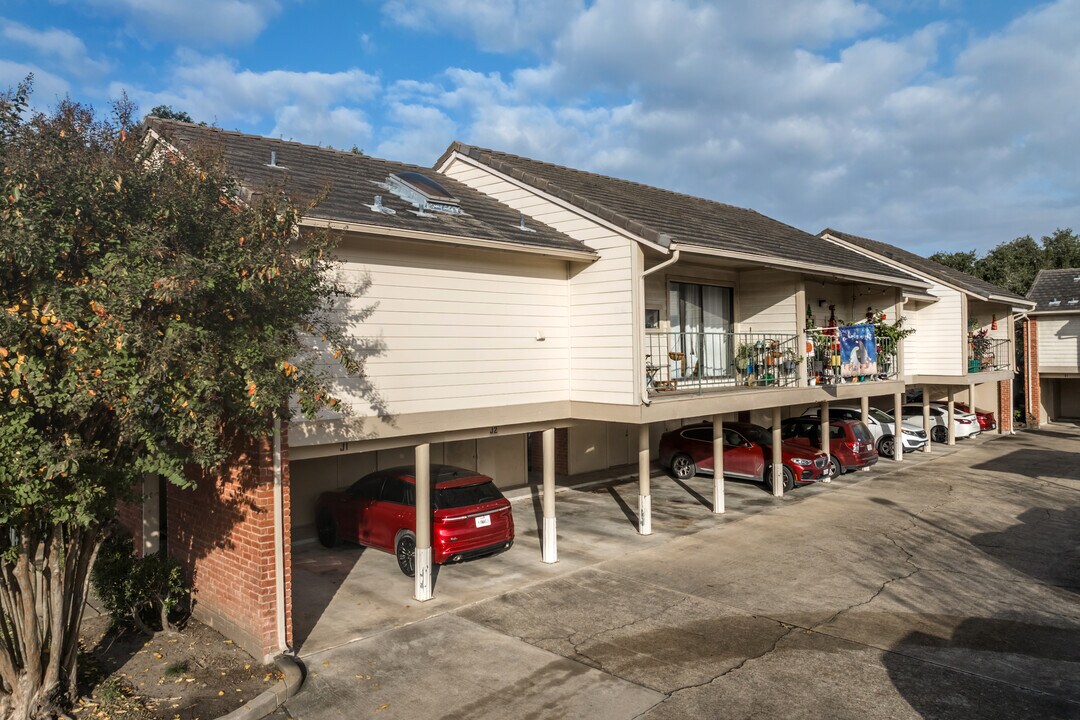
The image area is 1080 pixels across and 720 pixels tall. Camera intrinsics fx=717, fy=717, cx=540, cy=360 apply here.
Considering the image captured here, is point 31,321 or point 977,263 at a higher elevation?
point 977,263

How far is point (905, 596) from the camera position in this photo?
34.4 feet

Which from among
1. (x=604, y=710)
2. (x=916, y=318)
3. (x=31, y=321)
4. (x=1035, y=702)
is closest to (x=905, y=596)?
(x=1035, y=702)

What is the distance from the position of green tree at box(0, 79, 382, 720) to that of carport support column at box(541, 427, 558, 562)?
19.1 feet

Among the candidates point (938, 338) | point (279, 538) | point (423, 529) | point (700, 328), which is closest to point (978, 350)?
point (938, 338)

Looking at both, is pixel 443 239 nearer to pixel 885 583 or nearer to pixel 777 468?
pixel 885 583

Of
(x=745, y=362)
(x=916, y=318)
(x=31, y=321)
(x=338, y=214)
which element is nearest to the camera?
(x=31, y=321)

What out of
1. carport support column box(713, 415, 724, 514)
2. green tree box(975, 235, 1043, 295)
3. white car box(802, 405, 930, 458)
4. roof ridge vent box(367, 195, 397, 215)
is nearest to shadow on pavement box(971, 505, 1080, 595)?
carport support column box(713, 415, 724, 514)

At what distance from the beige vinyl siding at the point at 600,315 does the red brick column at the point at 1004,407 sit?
25113 mm

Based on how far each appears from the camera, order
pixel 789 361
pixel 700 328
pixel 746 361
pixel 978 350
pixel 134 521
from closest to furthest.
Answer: pixel 134 521, pixel 746 361, pixel 789 361, pixel 700 328, pixel 978 350

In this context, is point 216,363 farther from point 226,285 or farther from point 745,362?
point 745,362

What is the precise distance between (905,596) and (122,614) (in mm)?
10636

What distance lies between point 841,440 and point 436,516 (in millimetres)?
13020

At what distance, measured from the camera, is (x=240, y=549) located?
8625 mm

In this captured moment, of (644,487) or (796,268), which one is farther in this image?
(796,268)
